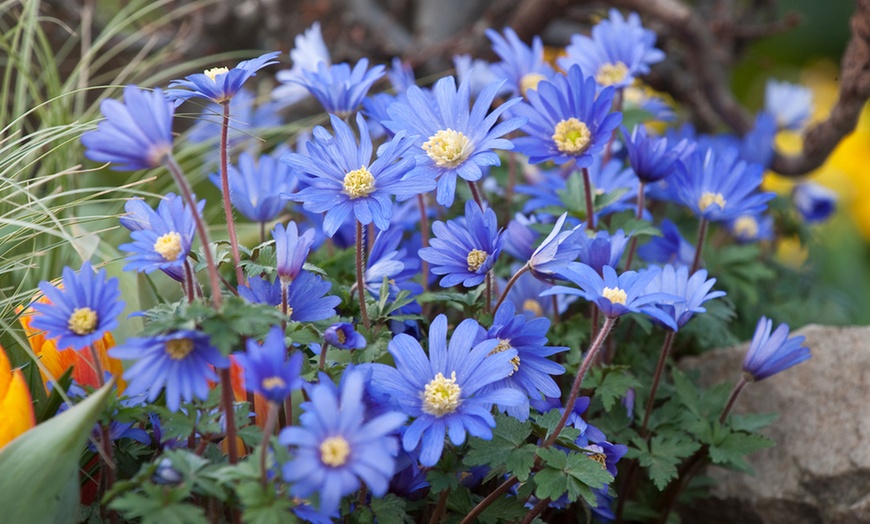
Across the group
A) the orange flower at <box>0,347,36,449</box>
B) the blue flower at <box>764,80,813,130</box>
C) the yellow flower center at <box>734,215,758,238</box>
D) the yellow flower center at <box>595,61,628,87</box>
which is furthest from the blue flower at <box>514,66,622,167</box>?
the blue flower at <box>764,80,813,130</box>

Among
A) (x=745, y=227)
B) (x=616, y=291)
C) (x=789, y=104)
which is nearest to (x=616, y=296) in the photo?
(x=616, y=291)

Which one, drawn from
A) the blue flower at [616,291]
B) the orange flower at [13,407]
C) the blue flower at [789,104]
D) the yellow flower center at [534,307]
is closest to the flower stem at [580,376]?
the blue flower at [616,291]

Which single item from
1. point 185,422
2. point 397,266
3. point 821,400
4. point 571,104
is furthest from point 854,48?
point 185,422

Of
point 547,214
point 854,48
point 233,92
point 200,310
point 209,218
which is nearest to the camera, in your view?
point 200,310

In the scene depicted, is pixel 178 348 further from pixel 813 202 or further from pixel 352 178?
pixel 813 202

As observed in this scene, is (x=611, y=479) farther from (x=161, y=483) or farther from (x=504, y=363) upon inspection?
(x=161, y=483)

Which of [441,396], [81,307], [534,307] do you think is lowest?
[534,307]

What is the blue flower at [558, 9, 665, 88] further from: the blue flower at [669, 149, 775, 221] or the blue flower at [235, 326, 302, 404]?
the blue flower at [235, 326, 302, 404]
